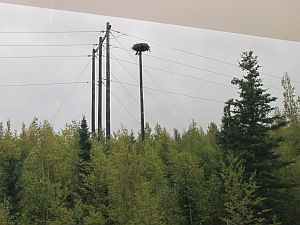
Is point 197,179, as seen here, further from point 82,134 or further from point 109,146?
point 82,134

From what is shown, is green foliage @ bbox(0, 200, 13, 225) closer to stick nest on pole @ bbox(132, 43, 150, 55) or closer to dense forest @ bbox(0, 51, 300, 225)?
dense forest @ bbox(0, 51, 300, 225)

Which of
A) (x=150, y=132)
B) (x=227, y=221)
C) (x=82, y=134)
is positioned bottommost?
(x=227, y=221)

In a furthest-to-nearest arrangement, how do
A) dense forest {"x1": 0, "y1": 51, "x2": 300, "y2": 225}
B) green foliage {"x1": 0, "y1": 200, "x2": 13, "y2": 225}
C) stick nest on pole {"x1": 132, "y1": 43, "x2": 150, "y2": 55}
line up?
stick nest on pole {"x1": 132, "y1": 43, "x2": 150, "y2": 55} → dense forest {"x1": 0, "y1": 51, "x2": 300, "y2": 225} → green foliage {"x1": 0, "y1": 200, "x2": 13, "y2": 225}

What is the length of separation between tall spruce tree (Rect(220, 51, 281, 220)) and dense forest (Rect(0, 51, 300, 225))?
4cm

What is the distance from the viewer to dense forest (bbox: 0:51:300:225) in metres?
14.0

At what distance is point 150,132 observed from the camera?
2436cm

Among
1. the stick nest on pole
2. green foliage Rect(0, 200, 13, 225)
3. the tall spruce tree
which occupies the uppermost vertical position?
the stick nest on pole

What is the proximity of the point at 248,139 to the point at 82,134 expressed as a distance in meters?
5.97

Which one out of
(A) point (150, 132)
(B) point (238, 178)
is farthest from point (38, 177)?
(A) point (150, 132)

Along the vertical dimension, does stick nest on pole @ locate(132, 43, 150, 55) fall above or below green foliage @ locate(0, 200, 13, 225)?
above

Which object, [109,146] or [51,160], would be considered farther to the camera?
[109,146]

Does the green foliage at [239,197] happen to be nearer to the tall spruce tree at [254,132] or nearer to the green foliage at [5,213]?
the tall spruce tree at [254,132]

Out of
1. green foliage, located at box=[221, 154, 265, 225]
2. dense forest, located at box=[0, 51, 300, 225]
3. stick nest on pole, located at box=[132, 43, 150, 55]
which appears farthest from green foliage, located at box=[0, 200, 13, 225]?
stick nest on pole, located at box=[132, 43, 150, 55]

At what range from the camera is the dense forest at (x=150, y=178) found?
1399 cm
